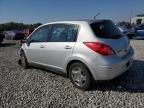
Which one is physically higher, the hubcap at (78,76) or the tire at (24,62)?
the hubcap at (78,76)

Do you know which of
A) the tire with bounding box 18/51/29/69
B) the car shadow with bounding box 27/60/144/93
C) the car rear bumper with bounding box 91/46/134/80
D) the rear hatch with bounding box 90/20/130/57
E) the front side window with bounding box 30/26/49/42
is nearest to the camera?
the car rear bumper with bounding box 91/46/134/80

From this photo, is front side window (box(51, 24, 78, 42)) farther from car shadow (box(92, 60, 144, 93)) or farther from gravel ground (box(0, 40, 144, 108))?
car shadow (box(92, 60, 144, 93))

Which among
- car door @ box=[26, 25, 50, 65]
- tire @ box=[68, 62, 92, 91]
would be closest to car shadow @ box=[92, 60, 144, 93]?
tire @ box=[68, 62, 92, 91]

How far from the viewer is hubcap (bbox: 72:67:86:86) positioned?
4.97 m

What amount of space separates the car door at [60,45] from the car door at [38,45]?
0.24 m

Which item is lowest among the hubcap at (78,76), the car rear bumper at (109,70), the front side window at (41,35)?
the hubcap at (78,76)

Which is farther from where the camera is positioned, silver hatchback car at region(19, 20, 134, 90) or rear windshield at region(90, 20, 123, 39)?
rear windshield at region(90, 20, 123, 39)

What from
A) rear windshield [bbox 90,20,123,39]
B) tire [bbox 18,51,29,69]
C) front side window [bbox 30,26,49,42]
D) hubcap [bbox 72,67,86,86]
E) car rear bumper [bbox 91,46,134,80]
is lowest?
tire [bbox 18,51,29,69]

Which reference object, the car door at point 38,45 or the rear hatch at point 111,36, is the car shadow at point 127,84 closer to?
the rear hatch at point 111,36

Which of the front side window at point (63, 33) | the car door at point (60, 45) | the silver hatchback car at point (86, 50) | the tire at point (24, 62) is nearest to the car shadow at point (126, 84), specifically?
the silver hatchback car at point (86, 50)

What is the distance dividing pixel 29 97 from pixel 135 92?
232 cm

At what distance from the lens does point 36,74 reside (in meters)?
6.63

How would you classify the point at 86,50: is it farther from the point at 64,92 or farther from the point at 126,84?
the point at 126,84

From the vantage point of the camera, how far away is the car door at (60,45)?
5.14 m
